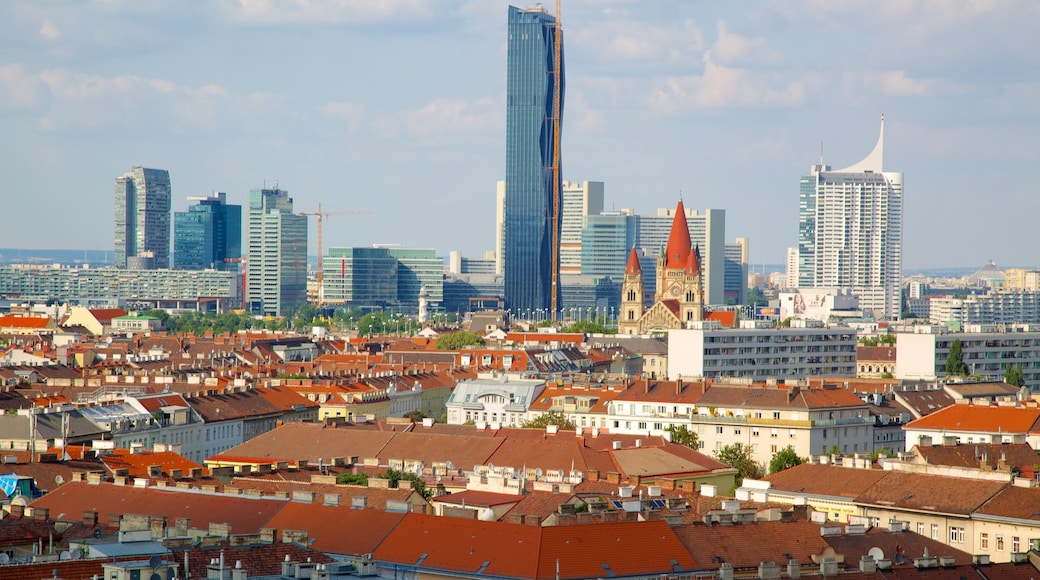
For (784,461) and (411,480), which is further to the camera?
(784,461)

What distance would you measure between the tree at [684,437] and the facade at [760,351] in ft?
142

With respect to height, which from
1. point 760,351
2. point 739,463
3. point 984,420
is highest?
point 760,351

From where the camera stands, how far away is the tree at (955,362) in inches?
6417

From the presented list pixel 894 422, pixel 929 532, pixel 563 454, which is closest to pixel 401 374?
pixel 894 422

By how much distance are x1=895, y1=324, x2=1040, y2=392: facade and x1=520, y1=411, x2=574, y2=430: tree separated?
56.0m

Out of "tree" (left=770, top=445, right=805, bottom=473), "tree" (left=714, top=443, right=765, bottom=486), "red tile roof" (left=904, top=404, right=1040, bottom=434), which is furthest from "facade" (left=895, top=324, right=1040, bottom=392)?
"tree" (left=714, top=443, right=765, bottom=486)

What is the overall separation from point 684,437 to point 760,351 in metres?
64.9

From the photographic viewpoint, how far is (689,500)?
61.9 m

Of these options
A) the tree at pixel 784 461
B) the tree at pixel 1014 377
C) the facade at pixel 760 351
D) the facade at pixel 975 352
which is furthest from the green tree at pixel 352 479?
the tree at pixel 1014 377

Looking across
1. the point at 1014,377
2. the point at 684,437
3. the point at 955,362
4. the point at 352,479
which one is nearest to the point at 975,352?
the point at 955,362

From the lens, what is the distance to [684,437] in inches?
3871

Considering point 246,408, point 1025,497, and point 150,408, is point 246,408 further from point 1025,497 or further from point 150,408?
point 1025,497

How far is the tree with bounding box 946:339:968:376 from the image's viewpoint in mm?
163000

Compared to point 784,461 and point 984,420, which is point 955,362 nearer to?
point 984,420
